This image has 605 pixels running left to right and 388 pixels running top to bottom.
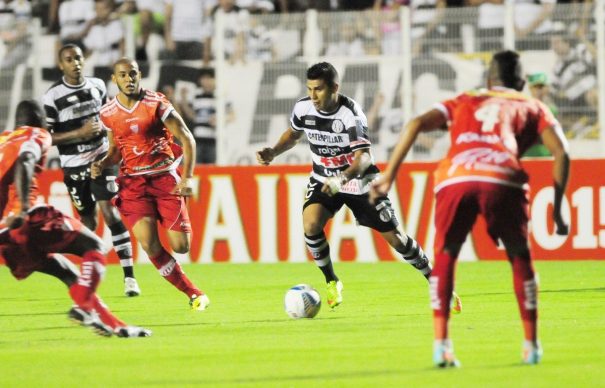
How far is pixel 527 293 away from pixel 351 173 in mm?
3570

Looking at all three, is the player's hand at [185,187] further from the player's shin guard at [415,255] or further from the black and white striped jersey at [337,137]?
the player's shin guard at [415,255]

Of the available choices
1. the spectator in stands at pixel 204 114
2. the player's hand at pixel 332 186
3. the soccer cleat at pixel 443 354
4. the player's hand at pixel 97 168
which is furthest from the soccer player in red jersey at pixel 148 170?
the spectator in stands at pixel 204 114

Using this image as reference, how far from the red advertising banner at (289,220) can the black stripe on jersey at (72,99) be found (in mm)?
3818

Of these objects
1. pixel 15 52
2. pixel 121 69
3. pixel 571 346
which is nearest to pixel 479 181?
pixel 571 346

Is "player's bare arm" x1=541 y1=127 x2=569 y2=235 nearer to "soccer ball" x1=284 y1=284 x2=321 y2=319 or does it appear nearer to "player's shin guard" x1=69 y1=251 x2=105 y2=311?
"player's shin guard" x1=69 y1=251 x2=105 y2=311

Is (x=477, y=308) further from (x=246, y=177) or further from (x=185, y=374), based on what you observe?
(x=246, y=177)

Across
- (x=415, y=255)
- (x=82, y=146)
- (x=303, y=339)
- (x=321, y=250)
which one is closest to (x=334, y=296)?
(x=321, y=250)

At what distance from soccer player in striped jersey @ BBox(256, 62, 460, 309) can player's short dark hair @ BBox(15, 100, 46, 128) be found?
2758mm

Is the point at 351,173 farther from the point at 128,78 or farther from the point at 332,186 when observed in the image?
the point at 128,78

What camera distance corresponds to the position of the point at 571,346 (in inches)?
355

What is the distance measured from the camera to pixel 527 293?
311 inches

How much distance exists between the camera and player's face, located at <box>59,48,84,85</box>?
46.7 ft

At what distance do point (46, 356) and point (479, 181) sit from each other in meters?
3.15

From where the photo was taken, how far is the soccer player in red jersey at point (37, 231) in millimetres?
9188
